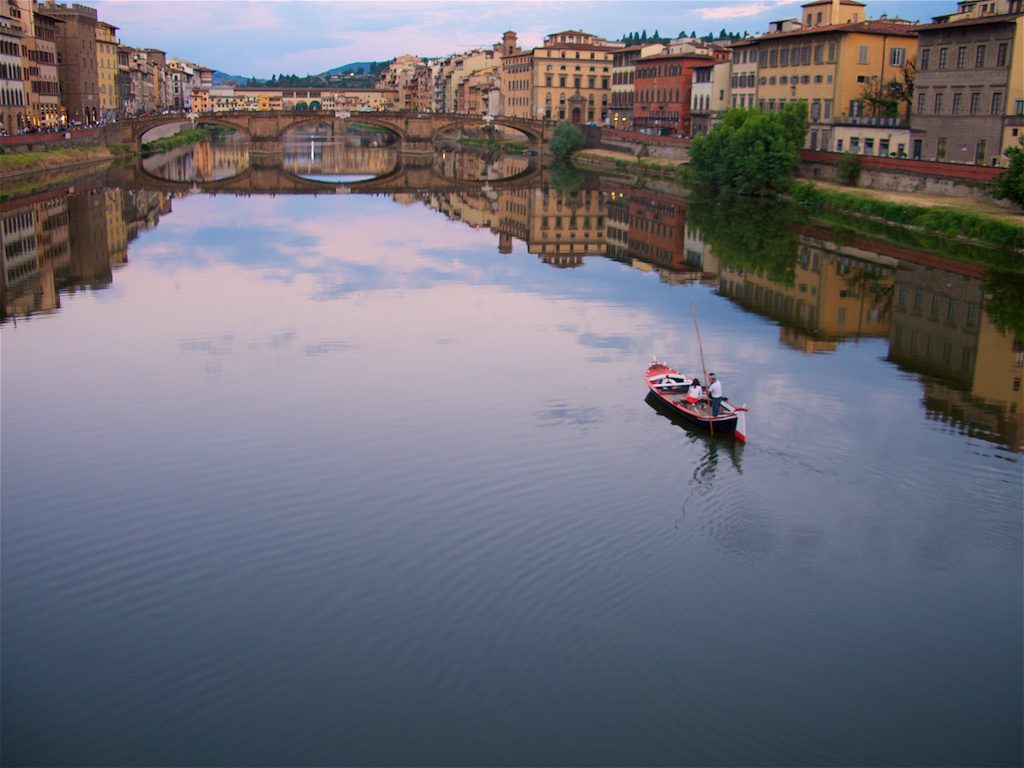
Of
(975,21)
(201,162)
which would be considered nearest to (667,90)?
(201,162)

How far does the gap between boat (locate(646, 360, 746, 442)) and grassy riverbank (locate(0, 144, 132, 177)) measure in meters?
45.5

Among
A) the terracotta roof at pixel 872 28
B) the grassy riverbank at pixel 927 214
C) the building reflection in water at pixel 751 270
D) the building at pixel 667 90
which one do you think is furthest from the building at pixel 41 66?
the grassy riverbank at pixel 927 214

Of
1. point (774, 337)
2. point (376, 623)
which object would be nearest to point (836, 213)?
point (774, 337)

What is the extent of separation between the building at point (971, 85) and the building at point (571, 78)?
58449mm

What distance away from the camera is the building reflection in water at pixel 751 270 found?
894 inches

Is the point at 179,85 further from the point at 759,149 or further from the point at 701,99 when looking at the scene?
the point at 759,149

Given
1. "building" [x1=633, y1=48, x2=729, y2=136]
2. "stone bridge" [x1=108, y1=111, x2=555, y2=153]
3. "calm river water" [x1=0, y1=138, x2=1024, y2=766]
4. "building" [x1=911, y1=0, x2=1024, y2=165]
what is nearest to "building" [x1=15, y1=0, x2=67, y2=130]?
"stone bridge" [x1=108, y1=111, x2=555, y2=153]

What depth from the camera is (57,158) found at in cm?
6391

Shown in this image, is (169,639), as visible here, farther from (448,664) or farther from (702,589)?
(702,589)

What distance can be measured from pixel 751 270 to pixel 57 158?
45663 mm

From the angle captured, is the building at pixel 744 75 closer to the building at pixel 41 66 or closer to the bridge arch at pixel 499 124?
the bridge arch at pixel 499 124

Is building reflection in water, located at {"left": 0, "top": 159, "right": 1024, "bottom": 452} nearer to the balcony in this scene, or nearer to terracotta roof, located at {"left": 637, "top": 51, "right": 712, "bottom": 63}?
the balcony

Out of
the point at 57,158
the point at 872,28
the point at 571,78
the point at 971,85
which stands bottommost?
the point at 57,158

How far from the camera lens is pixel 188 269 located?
1336 inches
